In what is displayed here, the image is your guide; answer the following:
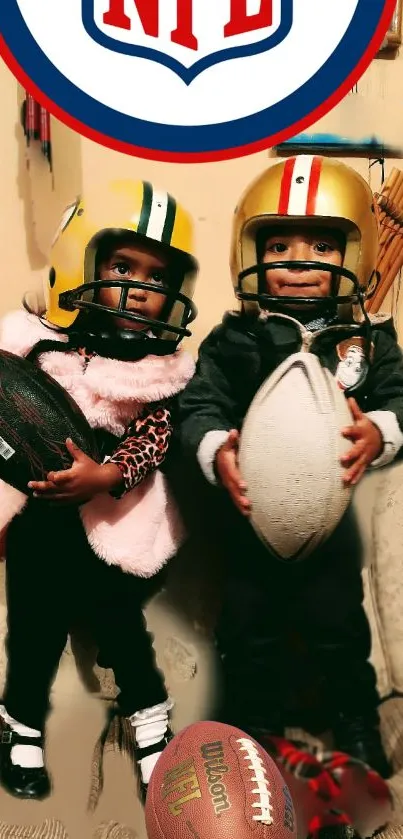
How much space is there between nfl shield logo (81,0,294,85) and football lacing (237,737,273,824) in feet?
4.02

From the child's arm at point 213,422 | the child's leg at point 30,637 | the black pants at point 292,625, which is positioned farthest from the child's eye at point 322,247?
the child's leg at point 30,637

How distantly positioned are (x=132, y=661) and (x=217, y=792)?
0.37 meters

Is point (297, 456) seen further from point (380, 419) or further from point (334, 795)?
point (334, 795)

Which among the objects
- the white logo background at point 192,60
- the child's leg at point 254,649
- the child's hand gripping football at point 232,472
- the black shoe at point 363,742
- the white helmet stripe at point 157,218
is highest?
the white logo background at point 192,60

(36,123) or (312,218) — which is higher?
(36,123)

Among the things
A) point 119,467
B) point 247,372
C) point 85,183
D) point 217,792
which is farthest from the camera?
point 85,183

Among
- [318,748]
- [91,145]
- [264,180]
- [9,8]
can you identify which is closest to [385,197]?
[264,180]

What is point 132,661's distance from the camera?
147cm

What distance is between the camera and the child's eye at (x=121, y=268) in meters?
1.45

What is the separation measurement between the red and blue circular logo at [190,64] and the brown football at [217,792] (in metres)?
1.09

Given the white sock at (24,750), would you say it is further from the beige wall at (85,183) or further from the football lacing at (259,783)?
the beige wall at (85,183)

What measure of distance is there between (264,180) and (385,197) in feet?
1.04

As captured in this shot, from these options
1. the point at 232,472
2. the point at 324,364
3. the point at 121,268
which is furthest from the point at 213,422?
the point at 121,268

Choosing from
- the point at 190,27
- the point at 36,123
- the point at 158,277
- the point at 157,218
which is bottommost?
the point at 158,277
